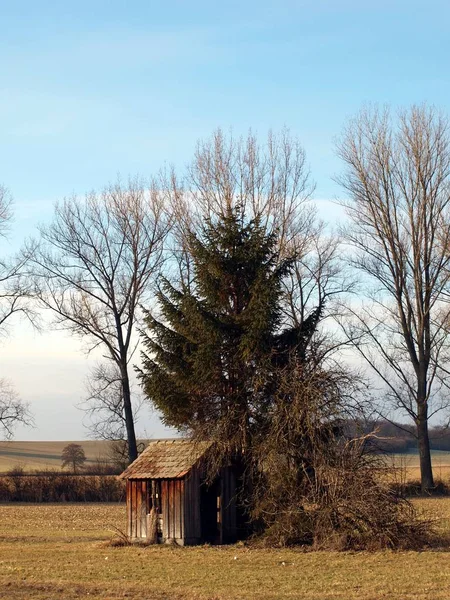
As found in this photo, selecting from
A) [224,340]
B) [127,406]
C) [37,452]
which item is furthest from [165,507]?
[37,452]

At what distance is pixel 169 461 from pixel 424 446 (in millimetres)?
22760

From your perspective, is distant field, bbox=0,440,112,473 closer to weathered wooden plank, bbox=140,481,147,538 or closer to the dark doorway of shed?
the dark doorway of shed

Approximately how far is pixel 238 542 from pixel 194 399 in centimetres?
434

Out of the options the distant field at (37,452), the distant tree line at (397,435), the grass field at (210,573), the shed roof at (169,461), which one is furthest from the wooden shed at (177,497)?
the distant field at (37,452)

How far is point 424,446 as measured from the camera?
4419cm

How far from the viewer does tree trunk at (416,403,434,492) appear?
43906 mm

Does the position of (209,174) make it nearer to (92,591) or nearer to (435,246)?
(435,246)

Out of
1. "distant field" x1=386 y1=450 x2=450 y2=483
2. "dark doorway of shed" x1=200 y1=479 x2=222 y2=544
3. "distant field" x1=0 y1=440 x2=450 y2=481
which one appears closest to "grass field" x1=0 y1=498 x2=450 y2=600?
"dark doorway of shed" x1=200 y1=479 x2=222 y2=544

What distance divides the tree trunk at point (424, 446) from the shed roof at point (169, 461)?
21218 mm

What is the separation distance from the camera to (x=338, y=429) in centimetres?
2330

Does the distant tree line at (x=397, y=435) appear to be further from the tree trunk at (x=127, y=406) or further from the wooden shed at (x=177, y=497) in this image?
the tree trunk at (x=127, y=406)

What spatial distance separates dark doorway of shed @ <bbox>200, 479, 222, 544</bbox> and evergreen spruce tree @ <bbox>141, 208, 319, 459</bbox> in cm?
146

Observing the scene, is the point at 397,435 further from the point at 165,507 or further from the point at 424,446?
the point at 165,507

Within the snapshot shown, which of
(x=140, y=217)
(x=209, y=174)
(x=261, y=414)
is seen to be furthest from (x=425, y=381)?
(x=261, y=414)
